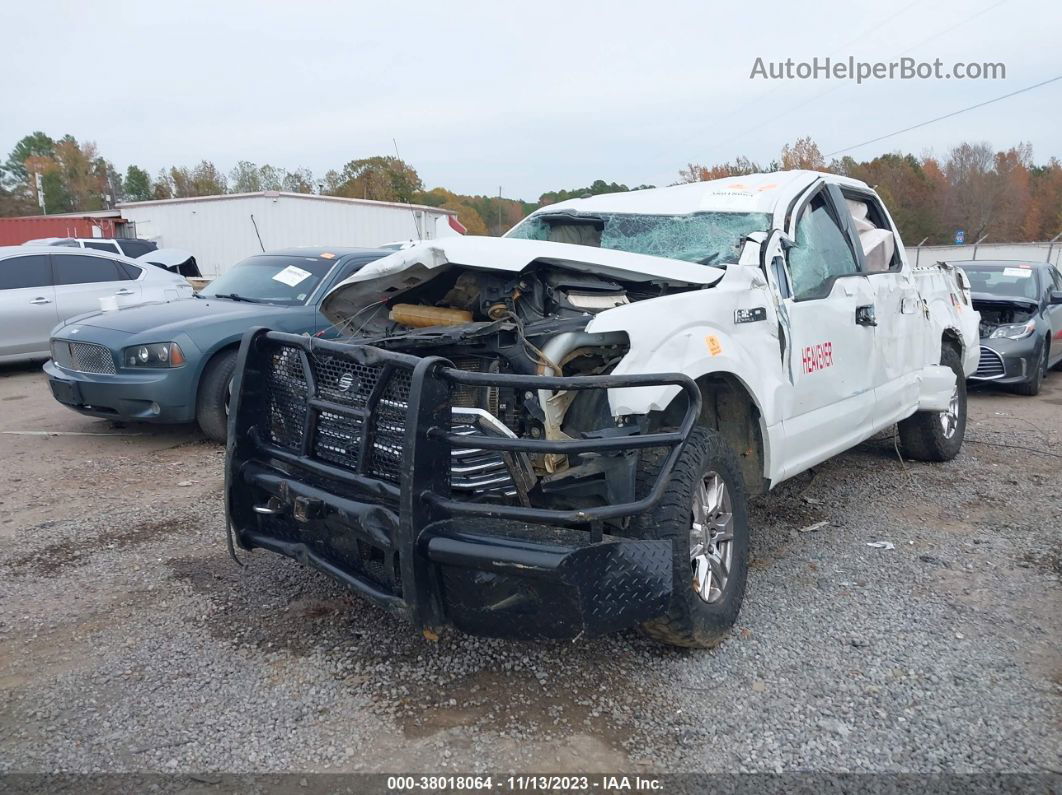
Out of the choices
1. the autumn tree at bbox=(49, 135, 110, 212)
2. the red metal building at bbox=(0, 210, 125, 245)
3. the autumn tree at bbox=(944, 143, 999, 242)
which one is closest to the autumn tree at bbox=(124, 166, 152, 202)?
the autumn tree at bbox=(49, 135, 110, 212)

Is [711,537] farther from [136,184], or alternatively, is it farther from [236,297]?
[136,184]

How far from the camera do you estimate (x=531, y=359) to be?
327cm

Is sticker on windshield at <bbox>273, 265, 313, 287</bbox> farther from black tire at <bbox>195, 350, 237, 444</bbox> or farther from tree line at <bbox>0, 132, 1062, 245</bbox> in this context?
tree line at <bbox>0, 132, 1062, 245</bbox>

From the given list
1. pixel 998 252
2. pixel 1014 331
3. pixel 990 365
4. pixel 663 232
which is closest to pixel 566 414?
pixel 663 232

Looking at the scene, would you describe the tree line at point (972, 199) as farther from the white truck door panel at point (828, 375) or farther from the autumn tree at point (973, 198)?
the white truck door panel at point (828, 375)

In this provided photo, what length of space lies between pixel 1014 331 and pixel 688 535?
8063 mm

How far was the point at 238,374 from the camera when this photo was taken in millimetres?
3316

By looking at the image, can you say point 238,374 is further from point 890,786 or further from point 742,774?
point 890,786

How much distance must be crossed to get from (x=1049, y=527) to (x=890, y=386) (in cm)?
116

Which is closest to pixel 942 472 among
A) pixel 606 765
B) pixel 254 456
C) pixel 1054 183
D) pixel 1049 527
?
pixel 1049 527

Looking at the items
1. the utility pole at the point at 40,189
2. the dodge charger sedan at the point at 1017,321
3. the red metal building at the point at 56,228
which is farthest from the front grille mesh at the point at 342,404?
the utility pole at the point at 40,189

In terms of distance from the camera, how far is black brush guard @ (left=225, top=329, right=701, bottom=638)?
2604mm

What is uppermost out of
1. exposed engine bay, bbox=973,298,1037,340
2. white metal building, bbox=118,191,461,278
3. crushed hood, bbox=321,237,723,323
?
white metal building, bbox=118,191,461,278

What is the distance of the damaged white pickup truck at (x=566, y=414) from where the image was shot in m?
2.67
